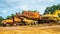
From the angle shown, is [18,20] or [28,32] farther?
[18,20]

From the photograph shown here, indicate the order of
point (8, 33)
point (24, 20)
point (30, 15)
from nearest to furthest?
1. point (8, 33)
2. point (24, 20)
3. point (30, 15)

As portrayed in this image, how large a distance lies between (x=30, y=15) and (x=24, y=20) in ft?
9.11

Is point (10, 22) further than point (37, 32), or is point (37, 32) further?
point (10, 22)

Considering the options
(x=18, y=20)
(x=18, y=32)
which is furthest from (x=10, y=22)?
(x=18, y=32)

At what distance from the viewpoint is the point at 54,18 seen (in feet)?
96.9

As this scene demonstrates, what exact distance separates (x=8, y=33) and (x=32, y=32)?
1.91 metres

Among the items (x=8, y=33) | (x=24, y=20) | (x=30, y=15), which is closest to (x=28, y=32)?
(x=8, y=33)

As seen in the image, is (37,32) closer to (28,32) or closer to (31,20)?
(28,32)

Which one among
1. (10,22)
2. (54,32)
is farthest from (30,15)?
(54,32)

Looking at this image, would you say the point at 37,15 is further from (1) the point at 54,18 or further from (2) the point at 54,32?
(2) the point at 54,32

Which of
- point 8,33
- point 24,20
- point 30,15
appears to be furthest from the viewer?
point 30,15

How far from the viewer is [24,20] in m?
29.1

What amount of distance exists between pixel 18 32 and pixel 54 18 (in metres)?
16.2

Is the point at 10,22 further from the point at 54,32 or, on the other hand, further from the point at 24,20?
the point at 54,32
